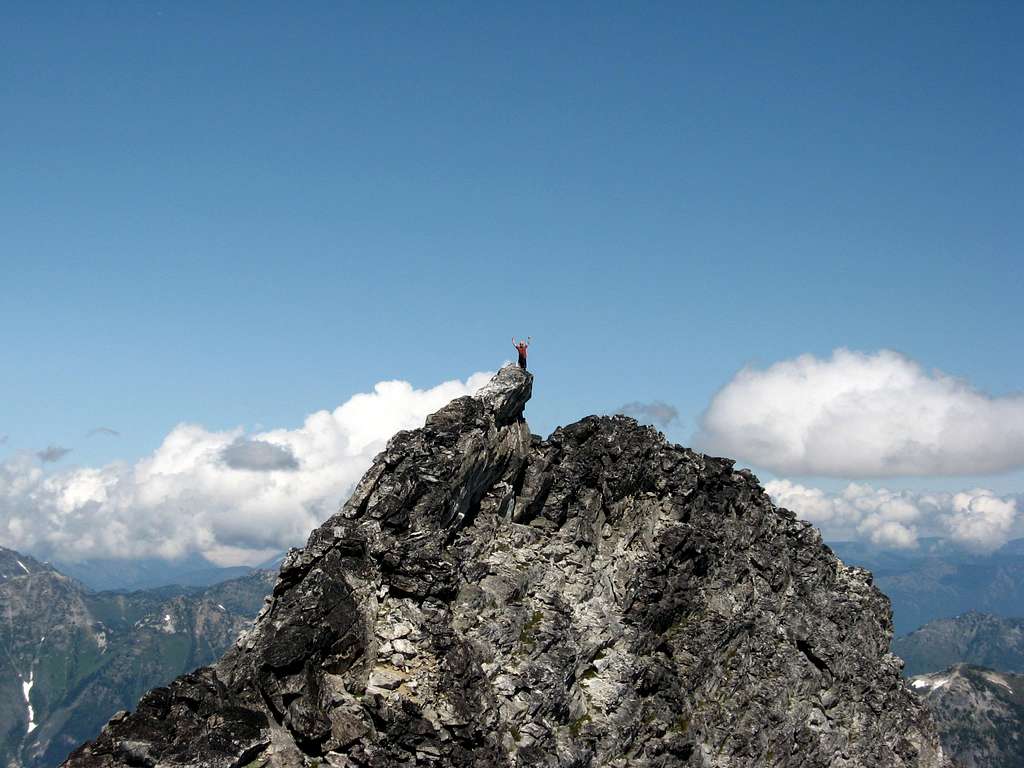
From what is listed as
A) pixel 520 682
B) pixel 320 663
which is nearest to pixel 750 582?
pixel 520 682

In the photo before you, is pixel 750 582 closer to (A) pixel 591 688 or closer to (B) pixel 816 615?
(B) pixel 816 615

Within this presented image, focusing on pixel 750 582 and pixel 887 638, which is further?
pixel 887 638

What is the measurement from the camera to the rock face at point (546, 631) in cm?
5053

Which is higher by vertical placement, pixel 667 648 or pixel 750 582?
pixel 750 582

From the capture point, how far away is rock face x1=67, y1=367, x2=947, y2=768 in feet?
166

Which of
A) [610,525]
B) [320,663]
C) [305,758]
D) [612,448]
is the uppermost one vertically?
[612,448]

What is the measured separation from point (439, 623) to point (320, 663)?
7744 millimetres

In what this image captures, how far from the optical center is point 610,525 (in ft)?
228

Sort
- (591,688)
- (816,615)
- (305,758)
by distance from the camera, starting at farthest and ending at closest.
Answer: (816,615) → (591,688) → (305,758)

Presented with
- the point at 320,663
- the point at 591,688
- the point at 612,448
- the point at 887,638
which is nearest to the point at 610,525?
the point at 612,448

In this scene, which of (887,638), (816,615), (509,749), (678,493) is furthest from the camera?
(887,638)

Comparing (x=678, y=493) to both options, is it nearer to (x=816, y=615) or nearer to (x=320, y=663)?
(x=816, y=615)

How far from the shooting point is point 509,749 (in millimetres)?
54125

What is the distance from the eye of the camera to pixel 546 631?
60.0 meters
